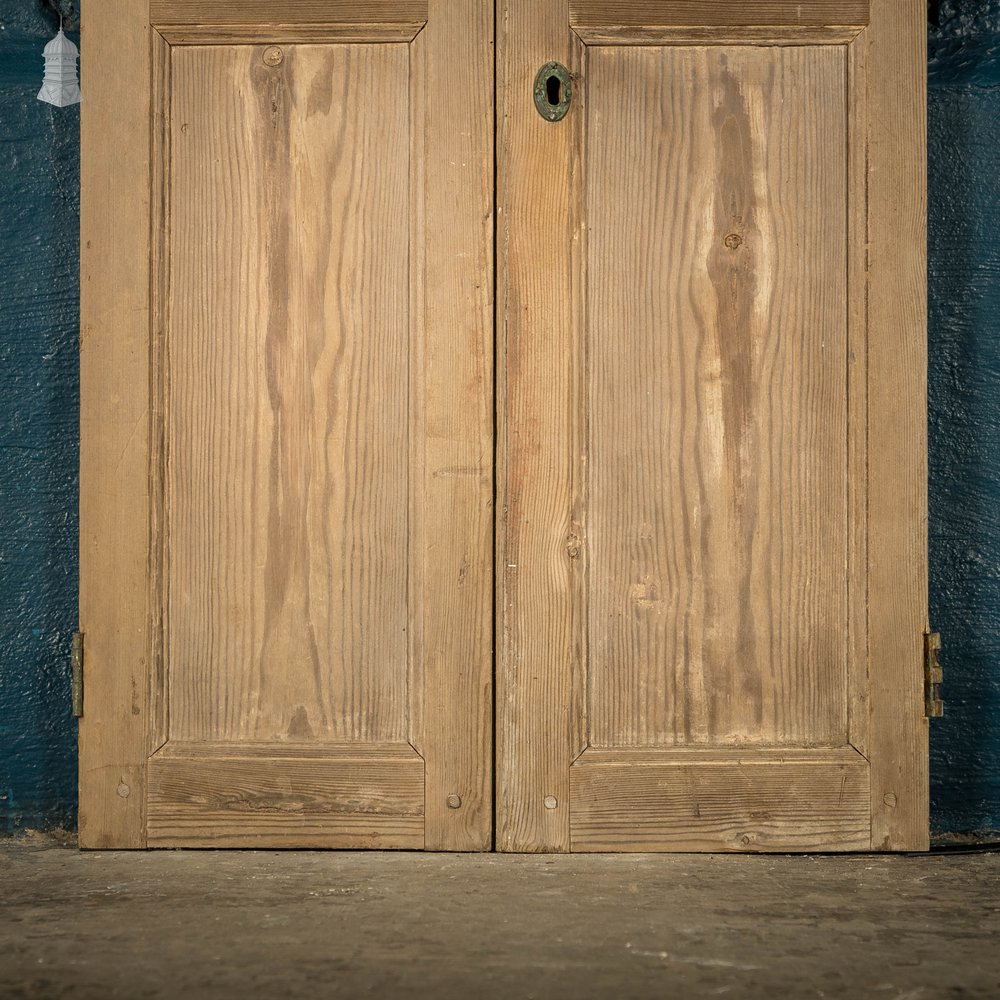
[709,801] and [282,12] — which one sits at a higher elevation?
[282,12]

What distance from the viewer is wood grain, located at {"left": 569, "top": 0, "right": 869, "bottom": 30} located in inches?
72.0

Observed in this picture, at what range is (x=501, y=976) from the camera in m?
1.37

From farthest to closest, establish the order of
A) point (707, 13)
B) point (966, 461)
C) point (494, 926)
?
point (966, 461), point (707, 13), point (494, 926)

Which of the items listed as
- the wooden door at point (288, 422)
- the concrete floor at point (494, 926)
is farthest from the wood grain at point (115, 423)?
the concrete floor at point (494, 926)

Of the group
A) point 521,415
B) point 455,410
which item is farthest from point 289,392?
point 521,415

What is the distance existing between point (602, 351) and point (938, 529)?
77cm

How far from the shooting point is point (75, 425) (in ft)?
6.59

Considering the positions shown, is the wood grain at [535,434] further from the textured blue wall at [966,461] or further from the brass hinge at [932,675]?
the textured blue wall at [966,461]

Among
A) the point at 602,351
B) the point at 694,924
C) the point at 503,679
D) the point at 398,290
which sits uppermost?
the point at 398,290

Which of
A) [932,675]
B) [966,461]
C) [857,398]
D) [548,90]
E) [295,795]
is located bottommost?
[295,795]

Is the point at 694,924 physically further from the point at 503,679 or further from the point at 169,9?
the point at 169,9

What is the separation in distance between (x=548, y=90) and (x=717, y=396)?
0.64 metres

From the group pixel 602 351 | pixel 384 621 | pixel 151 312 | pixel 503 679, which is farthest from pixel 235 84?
pixel 503 679

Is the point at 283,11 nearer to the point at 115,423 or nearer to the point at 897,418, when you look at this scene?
the point at 115,423
